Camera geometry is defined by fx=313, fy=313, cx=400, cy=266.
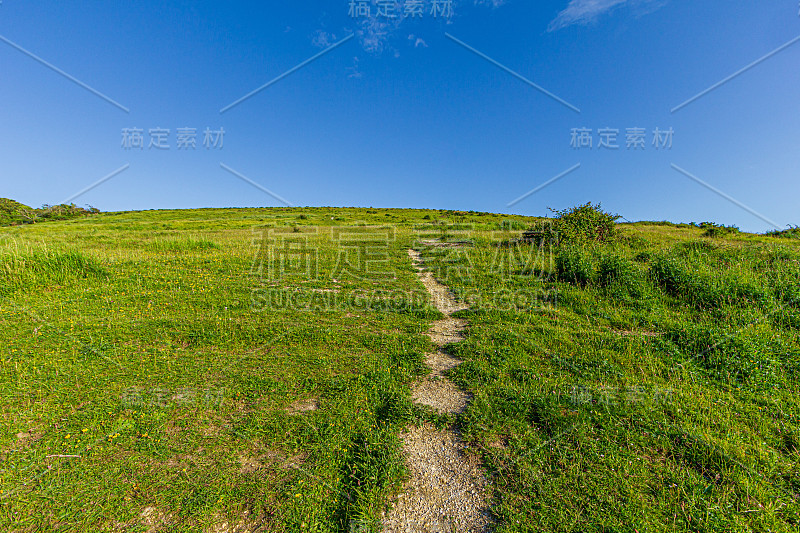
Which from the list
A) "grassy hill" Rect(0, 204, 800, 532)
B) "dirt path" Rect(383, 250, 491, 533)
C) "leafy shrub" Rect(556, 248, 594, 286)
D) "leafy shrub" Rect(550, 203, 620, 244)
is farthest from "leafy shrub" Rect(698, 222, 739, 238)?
"dirt path" Rect(383, 250, 491, 533)

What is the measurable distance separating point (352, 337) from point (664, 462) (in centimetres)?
547

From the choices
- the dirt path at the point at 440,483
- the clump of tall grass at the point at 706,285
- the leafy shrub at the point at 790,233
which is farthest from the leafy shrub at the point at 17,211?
the leafy shrub at the point at 790,233

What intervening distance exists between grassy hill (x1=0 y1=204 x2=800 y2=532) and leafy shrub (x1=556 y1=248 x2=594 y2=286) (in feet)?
1.38

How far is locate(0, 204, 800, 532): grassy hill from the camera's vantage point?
3.12 meters

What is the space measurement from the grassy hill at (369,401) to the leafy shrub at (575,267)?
421 millimetres

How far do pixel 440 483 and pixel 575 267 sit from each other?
9.54 metres

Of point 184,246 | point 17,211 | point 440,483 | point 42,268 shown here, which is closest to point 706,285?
point 440,483

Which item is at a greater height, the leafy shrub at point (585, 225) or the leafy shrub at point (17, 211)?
the leafy shrub at point (17, 211)

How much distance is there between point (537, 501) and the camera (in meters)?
3.14

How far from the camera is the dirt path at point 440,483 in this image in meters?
2.99

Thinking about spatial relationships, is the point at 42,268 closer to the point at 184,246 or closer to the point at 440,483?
the point at 184,246

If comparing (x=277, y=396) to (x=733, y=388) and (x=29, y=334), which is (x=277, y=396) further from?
(x=733, y=388)

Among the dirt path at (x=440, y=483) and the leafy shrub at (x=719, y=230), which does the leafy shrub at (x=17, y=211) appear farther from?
the leafy shrub at (x=719, y=230)

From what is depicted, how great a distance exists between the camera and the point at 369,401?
4.80 m
